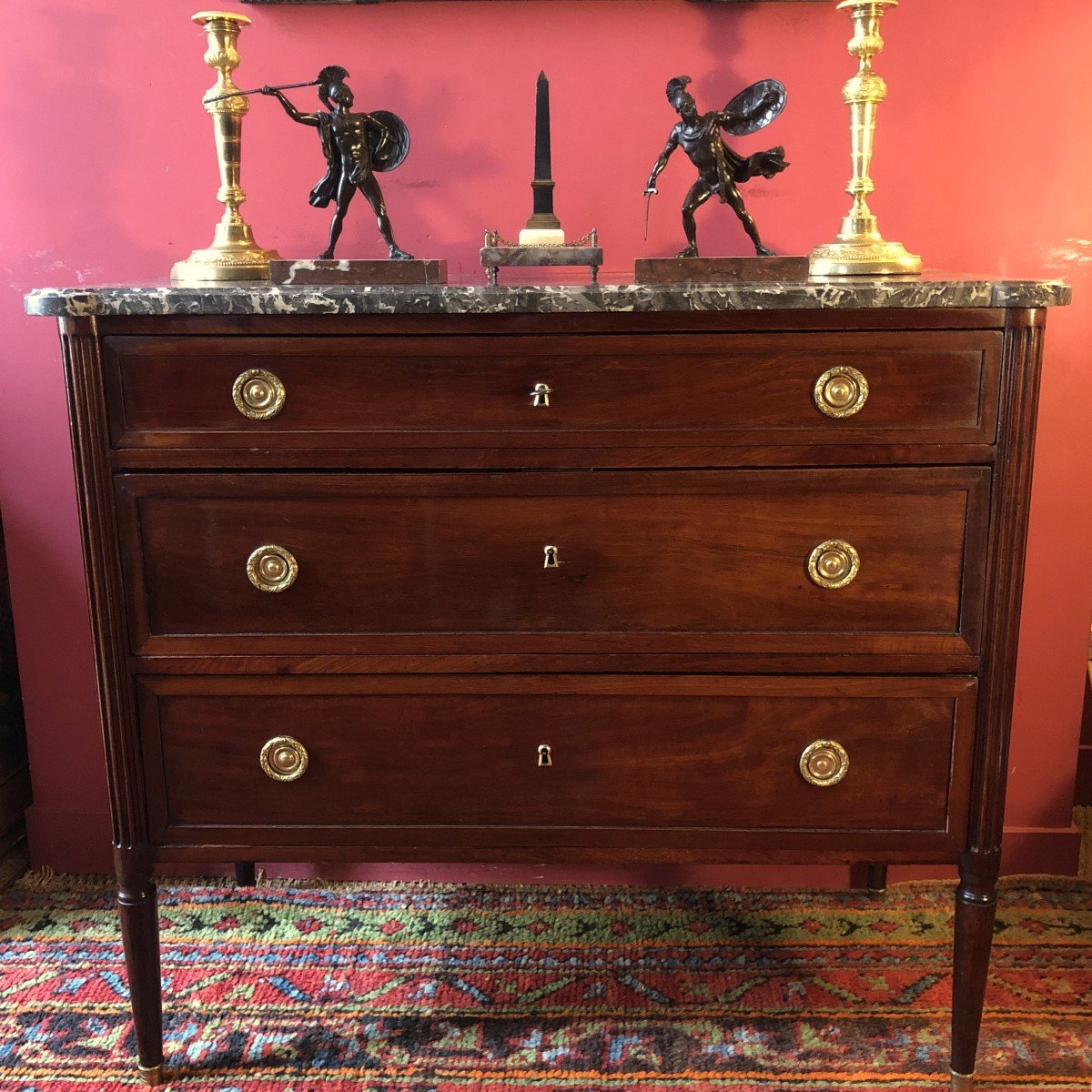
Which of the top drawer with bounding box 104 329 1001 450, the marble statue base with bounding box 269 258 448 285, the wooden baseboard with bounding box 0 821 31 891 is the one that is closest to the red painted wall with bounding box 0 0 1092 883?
the marble statue base with bounding box 269 258 448 285

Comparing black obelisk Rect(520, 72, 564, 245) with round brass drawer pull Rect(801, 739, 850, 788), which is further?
black obelisk Rect(520, 72, 564, 245)

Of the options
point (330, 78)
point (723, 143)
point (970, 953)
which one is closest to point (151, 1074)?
point (970, 953)

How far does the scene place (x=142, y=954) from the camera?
4.62ft

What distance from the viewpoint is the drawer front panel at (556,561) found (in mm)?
1249

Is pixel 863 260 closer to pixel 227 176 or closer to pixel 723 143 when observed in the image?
pixel 723 143

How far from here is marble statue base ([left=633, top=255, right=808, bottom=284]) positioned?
133 cm

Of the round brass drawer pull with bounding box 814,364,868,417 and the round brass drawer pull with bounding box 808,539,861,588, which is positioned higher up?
the round brass drawer pull with bounding box 814,364,868,417

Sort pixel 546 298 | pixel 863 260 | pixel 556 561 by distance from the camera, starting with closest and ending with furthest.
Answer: pixel 546 298 → pixel 556 561 → pixel 863 260

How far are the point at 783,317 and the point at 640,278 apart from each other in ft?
0.74

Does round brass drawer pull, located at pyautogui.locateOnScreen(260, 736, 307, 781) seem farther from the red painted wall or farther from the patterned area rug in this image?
the red painted wall

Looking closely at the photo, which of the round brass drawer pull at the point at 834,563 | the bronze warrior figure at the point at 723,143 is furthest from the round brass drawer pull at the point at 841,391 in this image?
the bronze warrior figure at the point at 723,143

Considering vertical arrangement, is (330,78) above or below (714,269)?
above

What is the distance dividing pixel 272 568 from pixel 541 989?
827 millimetres

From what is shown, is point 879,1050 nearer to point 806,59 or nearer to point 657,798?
point 657,798
